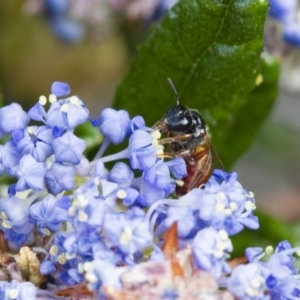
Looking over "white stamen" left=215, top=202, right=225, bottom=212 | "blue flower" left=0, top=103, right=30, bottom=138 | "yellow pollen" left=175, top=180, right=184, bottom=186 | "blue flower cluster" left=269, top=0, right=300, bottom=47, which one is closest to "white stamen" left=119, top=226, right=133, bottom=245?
"white stamen" left=215, top=202, right=225, bottom=212

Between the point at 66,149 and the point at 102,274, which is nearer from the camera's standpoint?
the point at 102,274

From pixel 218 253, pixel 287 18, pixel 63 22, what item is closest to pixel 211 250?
pixel 218 253

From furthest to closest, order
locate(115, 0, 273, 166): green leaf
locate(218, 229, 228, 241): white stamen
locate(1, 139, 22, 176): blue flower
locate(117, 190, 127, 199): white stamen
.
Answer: locate(115, 0, 273, 166): green leaf → locate(1, 139, 22, 176): blue flower → locate(117, 190, 127, 199): white stamen → locate(218, 229, 228, 241): white stamen

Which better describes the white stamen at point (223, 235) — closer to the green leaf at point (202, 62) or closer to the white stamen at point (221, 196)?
the white stamen at point (221, 196)

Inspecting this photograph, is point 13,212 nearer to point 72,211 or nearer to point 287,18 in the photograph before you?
point 72,211

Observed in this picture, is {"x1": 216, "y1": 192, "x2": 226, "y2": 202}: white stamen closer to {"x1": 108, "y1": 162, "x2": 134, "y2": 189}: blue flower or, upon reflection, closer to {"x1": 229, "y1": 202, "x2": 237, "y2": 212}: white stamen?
{"x1": 229, "y1": 202, "x2": 237, "y2": 212}: white stamen

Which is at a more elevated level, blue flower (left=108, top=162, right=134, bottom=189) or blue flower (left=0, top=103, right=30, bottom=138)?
blue flower (left=0, top=103, right=30, bottom=138)
